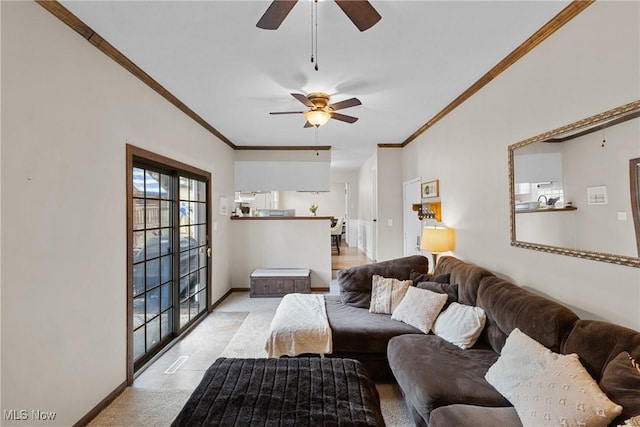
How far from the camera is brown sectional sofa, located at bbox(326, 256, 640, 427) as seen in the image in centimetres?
144

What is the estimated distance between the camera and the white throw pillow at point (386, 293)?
2.95 meters

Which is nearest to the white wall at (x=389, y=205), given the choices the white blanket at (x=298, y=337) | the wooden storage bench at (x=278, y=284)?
the wooden storage bench at (x=278, y=284)

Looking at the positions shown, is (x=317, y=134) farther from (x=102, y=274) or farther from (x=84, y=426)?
(x=84, y=426)

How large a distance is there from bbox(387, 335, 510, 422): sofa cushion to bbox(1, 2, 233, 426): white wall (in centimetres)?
221

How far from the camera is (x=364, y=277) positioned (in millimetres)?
3232

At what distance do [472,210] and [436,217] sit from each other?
36.1 inches

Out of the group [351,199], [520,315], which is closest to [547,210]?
[520,315]

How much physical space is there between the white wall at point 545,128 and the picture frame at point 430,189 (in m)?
0.35

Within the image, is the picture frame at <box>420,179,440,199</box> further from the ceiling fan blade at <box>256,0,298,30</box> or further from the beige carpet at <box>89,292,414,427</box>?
the ceiling fan blade at <box>256,0,298,30</box>

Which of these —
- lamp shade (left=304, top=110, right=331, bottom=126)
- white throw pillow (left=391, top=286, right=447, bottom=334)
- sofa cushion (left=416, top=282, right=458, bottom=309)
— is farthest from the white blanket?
lamp shade (left=304, top=110, right=331, bottom=126)

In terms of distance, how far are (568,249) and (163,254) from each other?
11.9 ft

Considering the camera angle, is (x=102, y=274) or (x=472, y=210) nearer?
(x=102, y=274)

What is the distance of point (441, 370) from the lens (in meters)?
1.87

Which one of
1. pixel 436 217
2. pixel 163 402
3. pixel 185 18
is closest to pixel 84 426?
pixel 163 402
